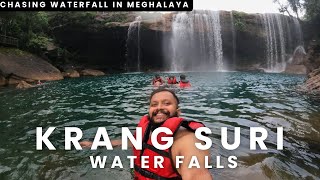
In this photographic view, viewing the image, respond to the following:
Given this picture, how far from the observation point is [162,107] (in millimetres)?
3240

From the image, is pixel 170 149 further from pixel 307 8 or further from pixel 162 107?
pixel 307 8

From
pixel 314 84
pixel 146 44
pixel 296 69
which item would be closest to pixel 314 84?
pixel 314 84

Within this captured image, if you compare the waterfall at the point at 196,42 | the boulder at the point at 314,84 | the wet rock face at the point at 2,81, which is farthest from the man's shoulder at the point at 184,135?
the waterfall at the point at 196,42

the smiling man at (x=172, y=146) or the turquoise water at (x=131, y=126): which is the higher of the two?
the smiling man at (x=172, y=146)

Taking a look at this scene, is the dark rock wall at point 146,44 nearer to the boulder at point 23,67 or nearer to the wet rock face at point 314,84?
the boulder at point 23,67

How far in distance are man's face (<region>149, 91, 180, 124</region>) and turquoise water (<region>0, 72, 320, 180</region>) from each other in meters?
2.36

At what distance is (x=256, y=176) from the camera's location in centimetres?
523

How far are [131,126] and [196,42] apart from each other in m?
34.9

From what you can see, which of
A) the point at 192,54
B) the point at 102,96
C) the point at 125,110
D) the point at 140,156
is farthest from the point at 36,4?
the point at 192,54

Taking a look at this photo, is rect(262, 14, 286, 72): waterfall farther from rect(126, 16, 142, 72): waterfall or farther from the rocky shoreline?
the rocky shoreline

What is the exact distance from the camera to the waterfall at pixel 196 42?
4050cm

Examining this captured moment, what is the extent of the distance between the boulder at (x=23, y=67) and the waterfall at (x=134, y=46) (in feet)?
42.1

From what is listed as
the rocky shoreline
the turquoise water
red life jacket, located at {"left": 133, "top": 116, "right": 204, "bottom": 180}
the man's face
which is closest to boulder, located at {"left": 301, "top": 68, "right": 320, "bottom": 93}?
the turquoise water

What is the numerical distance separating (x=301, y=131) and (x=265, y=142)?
1598 millimetres
